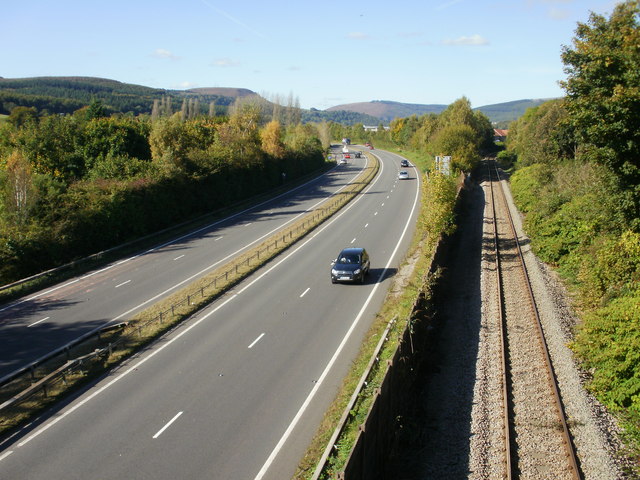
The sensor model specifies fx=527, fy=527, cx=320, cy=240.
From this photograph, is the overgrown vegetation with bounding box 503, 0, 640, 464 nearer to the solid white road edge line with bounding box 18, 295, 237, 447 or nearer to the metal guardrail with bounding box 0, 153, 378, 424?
the solid white road edge line with bounding box 18, 295, 237, 447

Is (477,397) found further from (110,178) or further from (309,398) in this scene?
(110,178)

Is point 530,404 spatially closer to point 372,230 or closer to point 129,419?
point 129,419

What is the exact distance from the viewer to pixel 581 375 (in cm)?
1638

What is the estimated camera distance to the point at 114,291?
85.9 feet

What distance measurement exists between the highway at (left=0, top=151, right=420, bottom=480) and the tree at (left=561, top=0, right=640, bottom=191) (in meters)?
11.0

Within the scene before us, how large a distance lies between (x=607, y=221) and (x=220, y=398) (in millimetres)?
18232

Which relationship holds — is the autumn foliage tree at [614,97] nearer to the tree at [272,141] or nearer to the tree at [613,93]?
the tree at [613,93]

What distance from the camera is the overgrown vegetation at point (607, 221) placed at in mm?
14641

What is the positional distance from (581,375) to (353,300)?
381 inches

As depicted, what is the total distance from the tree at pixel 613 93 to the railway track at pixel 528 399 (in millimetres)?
6683

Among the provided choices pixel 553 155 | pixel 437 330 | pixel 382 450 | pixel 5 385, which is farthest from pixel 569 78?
pixel 553 155

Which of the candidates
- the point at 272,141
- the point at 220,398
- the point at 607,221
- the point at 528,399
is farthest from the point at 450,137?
the point at 220,398

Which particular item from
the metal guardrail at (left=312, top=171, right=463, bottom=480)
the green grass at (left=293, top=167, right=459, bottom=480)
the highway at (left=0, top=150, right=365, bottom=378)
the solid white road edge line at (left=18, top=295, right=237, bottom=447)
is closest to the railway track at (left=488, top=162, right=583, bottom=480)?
the metal guardrail at (left=312, top=171, right=463, bottom=480)

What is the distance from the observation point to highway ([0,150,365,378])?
2006cm
